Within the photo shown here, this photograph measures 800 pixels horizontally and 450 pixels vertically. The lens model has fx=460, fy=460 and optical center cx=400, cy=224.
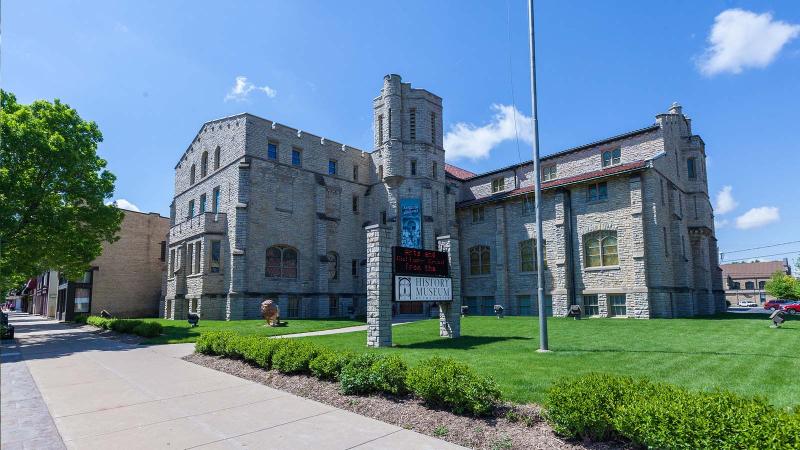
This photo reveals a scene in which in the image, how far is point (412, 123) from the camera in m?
38.6

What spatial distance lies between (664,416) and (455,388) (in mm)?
3001

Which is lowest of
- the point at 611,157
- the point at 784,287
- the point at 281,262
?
the point at 784,287

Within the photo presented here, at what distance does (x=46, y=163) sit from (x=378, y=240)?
57.7 ft

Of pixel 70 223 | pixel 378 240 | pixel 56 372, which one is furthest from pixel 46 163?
pixel 378 240

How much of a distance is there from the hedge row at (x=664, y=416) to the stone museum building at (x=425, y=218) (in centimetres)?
2378

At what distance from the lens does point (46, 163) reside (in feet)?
71.2

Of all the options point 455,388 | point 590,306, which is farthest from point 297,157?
point 455,388

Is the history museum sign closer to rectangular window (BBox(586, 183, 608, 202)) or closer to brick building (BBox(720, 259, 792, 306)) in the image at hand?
rectangular window (BBox(586, 183, 608, 202))

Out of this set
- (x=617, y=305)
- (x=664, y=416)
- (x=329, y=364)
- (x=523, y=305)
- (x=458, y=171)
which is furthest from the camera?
(x=458, y=171)

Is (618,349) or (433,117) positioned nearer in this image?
(618,349)

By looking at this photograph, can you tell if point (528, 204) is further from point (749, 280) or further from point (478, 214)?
point (749, 280)

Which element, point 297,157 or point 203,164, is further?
point 203,164

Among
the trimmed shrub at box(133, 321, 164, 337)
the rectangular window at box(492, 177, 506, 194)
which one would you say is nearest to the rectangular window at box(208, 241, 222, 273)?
the trimmed shrub at box(133, 321, 164, 337)

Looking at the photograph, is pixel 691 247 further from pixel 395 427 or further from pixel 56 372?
pixel 56 372
